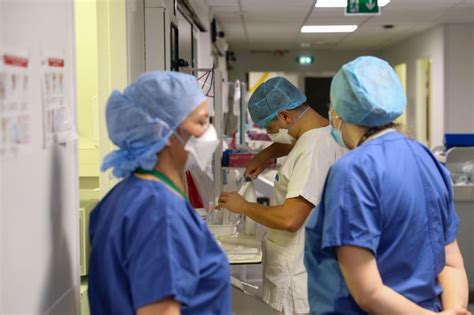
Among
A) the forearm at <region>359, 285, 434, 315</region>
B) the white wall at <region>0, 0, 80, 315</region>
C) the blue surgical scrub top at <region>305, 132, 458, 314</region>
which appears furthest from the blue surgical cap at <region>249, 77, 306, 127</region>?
the forearm at <region>359, 285, 434, 315</region>

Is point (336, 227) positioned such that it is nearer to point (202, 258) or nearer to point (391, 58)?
point (202, 258)

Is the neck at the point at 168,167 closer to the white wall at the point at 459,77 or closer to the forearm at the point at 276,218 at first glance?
the forearm at the point at 276,218

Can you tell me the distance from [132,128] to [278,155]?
1.74 metres

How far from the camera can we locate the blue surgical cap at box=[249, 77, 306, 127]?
2.73m

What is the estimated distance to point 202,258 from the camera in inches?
57.6

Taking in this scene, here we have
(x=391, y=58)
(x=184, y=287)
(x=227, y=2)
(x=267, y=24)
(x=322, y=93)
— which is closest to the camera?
(x=184, y=287)

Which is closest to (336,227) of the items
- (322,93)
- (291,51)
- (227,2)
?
(227,2)

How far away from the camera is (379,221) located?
5.31 ft

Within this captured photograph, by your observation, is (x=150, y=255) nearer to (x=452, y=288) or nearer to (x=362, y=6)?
(x=452, y=288)

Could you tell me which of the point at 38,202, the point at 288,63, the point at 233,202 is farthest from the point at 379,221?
the point at 288,63

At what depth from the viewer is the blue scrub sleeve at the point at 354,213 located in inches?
Answer: 62.9

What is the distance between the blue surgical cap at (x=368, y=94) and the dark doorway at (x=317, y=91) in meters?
11.8

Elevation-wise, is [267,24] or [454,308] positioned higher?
[267,24]

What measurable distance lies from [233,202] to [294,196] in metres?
0.32
